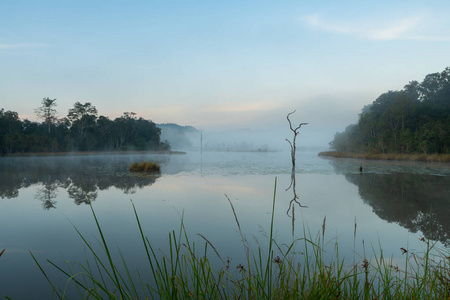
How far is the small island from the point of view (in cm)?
2805

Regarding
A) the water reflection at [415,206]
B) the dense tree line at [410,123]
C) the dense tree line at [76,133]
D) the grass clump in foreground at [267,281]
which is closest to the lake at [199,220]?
the water reflection at [415,206]

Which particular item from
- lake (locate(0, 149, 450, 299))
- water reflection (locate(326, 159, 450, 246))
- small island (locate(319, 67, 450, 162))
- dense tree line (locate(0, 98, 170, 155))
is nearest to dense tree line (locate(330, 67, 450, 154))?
small island (locate(319, 67, 450, 162))

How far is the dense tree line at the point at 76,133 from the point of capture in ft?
137

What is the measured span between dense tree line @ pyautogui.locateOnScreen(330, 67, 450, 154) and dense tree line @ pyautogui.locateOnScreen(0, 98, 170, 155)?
39494 millimetres

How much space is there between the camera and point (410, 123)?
Answer: 3484 cm

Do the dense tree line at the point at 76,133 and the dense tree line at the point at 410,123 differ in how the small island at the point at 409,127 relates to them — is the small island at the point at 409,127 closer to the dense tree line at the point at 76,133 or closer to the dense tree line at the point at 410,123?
the dense tree line at the point at 410,123

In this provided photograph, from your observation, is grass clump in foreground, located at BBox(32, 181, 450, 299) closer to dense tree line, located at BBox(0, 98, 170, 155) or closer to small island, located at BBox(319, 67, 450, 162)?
small island, located at BBox(319, 67, 450, 162)

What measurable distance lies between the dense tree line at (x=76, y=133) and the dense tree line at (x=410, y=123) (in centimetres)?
3949

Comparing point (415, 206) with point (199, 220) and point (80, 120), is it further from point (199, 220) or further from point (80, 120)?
point (80, 120)

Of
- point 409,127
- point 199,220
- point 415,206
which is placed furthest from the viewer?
point 409,127

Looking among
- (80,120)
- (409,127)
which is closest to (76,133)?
(80,120)

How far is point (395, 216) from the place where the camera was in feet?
18.4

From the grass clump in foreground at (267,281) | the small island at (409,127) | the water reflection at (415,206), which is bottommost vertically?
the water reflection at (415,206)

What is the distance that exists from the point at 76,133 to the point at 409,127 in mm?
49991
